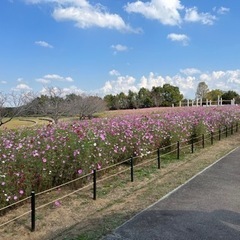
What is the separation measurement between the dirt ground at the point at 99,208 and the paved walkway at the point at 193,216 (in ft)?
0.86

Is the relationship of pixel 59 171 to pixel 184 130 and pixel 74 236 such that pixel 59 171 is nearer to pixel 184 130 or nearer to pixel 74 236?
pixel 74 236

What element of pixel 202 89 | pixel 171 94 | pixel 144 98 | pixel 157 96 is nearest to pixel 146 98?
pixel 144 98

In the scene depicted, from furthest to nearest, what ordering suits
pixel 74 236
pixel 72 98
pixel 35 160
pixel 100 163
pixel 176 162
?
pixel 72 98 → pixel 176 162 → pixel 100 163 → pixel 35 160 → pixel 74 236

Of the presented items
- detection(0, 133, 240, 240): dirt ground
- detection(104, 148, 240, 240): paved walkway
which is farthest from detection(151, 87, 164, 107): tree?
detection(104, 148, 240, 240): paved walkway

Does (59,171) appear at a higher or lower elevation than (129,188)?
higher

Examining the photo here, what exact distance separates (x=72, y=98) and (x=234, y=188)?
35313 millimetres

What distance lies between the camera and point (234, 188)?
704 cm

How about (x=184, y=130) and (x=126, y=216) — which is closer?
(x=126, y=216)

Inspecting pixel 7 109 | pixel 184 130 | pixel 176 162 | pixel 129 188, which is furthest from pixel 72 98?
pixel 129 188

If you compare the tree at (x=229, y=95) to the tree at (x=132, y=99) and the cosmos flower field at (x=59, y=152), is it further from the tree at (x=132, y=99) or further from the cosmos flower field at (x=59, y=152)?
the cosmos flower field at (x=59, y=152)

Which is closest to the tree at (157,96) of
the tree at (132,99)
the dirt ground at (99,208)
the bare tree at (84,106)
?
the tree at (132,99)

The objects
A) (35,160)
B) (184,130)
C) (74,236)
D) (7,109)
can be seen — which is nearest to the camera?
(74,236)

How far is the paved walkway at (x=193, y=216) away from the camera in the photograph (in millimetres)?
4473

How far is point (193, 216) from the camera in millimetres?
5223
